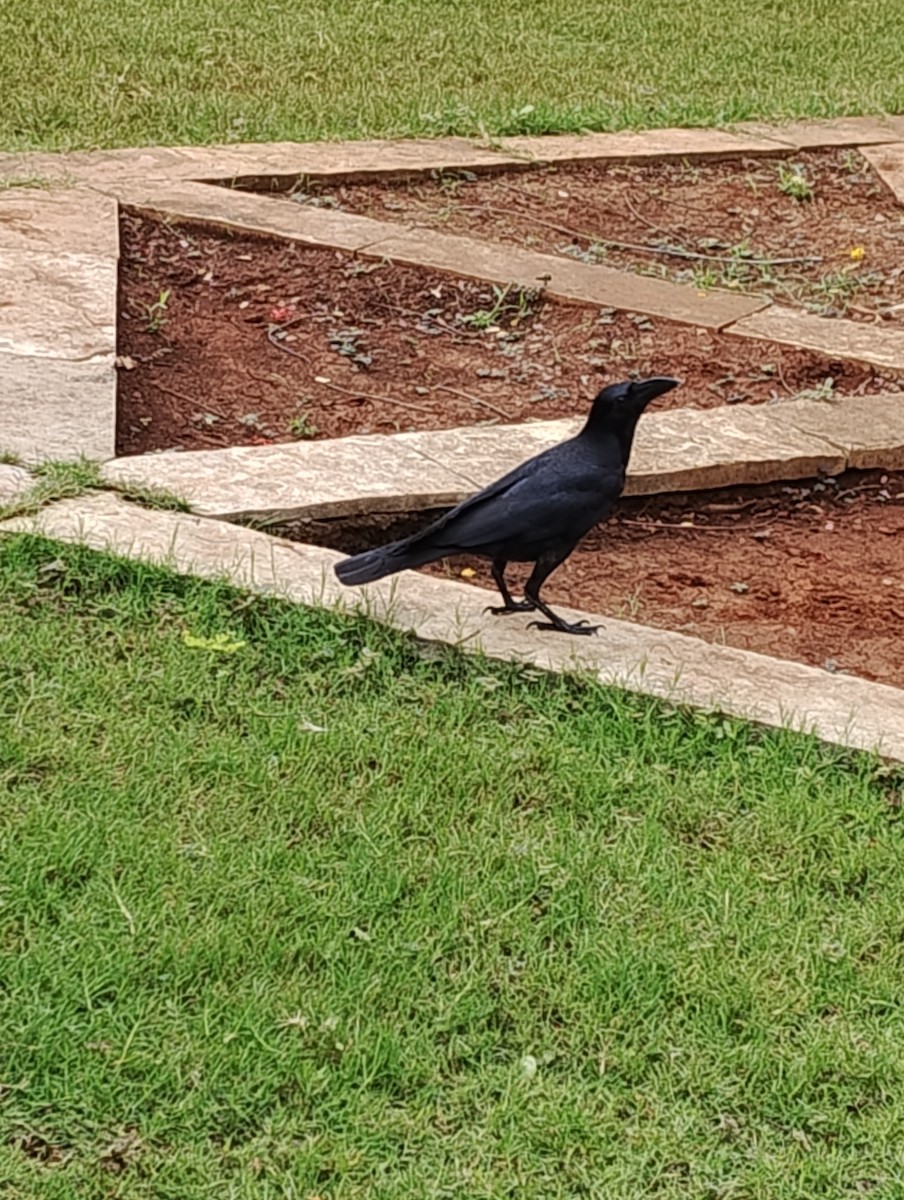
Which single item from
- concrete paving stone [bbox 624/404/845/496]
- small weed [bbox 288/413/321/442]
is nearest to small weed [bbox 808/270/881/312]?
concrete paving stone [bbox 624/404/845/496]

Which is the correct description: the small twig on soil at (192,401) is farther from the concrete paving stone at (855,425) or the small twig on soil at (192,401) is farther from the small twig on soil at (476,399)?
the concrete paving stone at (855,425)

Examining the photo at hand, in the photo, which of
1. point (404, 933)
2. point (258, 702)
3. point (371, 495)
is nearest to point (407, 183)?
point (371, 495)

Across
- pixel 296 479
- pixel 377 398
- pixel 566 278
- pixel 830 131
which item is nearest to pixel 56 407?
pixel 296 479

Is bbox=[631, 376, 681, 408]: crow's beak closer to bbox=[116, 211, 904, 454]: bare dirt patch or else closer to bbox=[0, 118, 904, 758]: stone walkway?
bbox=[0, 118, 904, 758]: stone walkway

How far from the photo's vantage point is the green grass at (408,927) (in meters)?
2.44

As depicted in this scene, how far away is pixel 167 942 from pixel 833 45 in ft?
25.9

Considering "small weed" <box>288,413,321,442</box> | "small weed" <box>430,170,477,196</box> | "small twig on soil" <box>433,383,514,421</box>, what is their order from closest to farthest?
1. "small weed" <box>288,413,321,442</box>
2. "small twig on soil" <box>433,383,514,421</box>
3. "small weed" <box>430,170,477,196</box>

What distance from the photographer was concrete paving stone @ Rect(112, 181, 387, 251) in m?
6.18

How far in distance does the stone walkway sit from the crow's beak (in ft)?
1.67

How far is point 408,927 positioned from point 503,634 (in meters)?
0.99

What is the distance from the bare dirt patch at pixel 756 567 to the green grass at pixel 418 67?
3485 millimetres

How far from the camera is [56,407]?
15.2 feet

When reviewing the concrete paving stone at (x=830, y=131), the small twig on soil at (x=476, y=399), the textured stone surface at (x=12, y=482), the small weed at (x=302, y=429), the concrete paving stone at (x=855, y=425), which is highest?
the concrete paving stone at (x=830, y=131)

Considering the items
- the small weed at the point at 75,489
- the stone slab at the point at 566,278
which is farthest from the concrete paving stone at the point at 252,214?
the small weed at the point at 75,489
